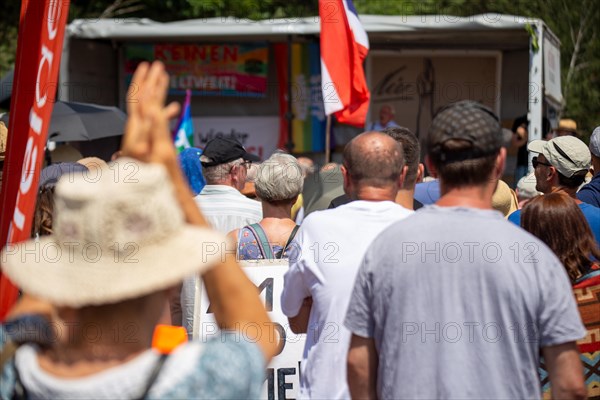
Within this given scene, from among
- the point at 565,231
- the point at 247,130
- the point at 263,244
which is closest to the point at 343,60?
the point at 263,244

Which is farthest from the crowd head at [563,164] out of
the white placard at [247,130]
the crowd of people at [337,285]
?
the white placard at [247,130]

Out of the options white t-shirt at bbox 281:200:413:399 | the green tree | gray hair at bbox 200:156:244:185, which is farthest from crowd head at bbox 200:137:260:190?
the green tree

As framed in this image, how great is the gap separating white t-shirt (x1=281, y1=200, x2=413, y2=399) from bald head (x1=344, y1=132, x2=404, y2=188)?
0.32 feet

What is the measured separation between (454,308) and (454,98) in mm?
10263

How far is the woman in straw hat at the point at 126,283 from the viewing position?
190 centimetres

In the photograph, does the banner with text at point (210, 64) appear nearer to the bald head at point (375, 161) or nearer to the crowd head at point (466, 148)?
the bald head at point (375, 161)

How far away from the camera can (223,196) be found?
5.65m

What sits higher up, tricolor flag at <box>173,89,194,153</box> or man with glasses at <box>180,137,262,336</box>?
man with glasses at <box>180,137,262,336</box>

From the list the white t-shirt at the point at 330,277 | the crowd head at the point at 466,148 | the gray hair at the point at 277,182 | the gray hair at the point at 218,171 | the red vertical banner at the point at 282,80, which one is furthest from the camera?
the red vertical banner at the point at 282,80

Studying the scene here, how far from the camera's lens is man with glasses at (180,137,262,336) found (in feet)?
17.1

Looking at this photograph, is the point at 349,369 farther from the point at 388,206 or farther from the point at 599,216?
the point at 599,216

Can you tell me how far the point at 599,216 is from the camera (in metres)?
4.55

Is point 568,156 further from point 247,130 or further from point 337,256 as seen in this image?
point 247,130

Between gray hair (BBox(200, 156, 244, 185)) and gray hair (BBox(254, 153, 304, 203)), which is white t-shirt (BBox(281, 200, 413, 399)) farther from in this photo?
gray hair (BBox(200, 156, 244, 185))
